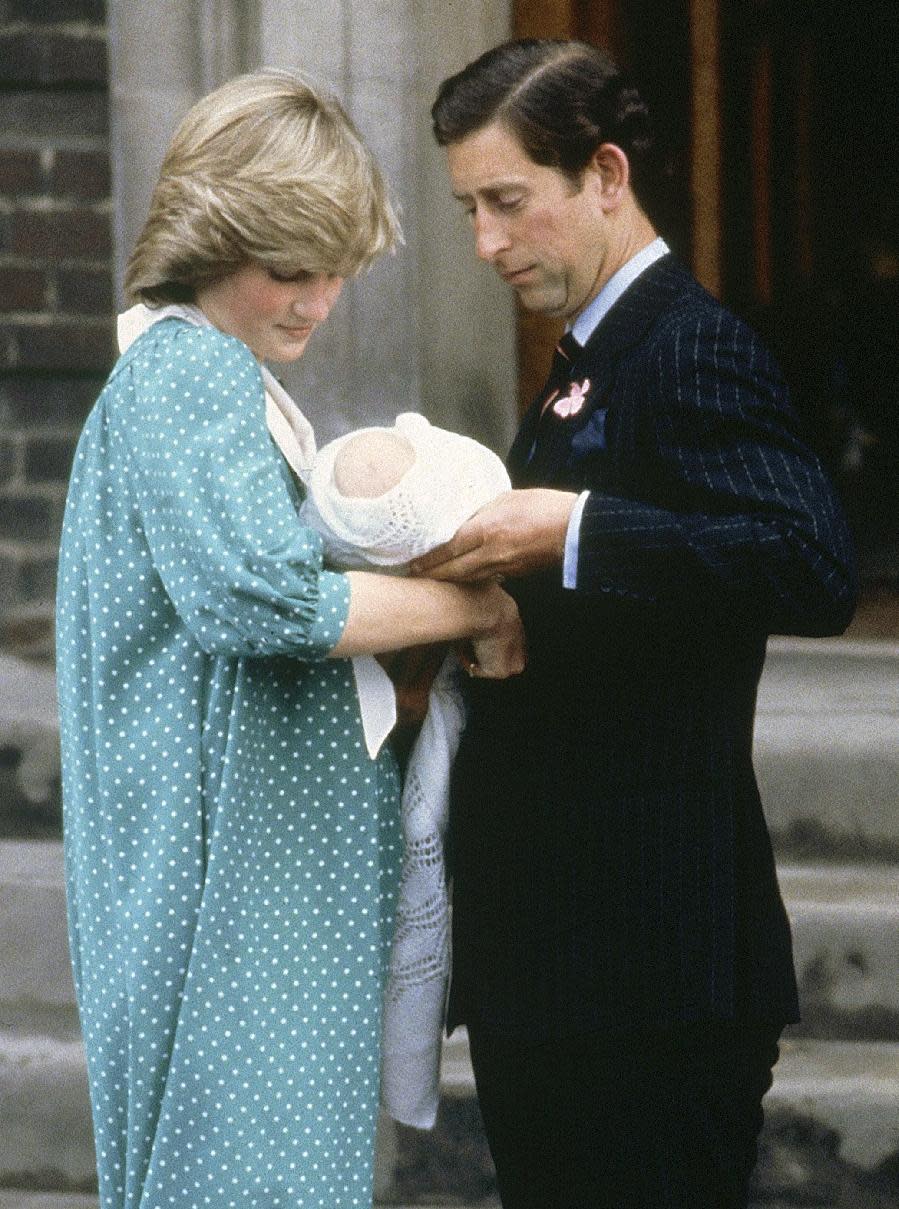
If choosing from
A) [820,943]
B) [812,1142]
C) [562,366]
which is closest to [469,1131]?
[812,1142]

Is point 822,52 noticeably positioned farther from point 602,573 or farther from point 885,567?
point 602,573

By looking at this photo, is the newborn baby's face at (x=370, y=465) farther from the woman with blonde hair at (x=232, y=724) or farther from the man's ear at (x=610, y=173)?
the man's ear at (x=610, y=173)

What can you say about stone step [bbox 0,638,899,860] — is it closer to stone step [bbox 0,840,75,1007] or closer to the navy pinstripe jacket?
stone step [bbox 0,840,75,1007]

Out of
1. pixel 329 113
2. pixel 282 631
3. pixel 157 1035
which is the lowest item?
pixel 157 1035

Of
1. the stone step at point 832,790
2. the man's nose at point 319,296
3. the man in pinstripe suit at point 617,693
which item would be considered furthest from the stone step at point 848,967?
the man's nose at point 319,296

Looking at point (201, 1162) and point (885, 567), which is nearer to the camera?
point (201, 1162)

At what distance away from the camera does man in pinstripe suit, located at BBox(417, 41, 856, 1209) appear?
6.51 ft

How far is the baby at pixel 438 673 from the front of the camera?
200 cm

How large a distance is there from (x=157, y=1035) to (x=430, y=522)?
684 mm

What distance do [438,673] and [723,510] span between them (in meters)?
0.45

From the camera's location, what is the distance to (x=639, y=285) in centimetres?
215

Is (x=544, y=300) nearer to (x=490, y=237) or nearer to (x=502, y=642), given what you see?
(x=490, y=237)

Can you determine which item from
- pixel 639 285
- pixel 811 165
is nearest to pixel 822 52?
pixel 811 165

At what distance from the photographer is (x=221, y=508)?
1.92 meters
